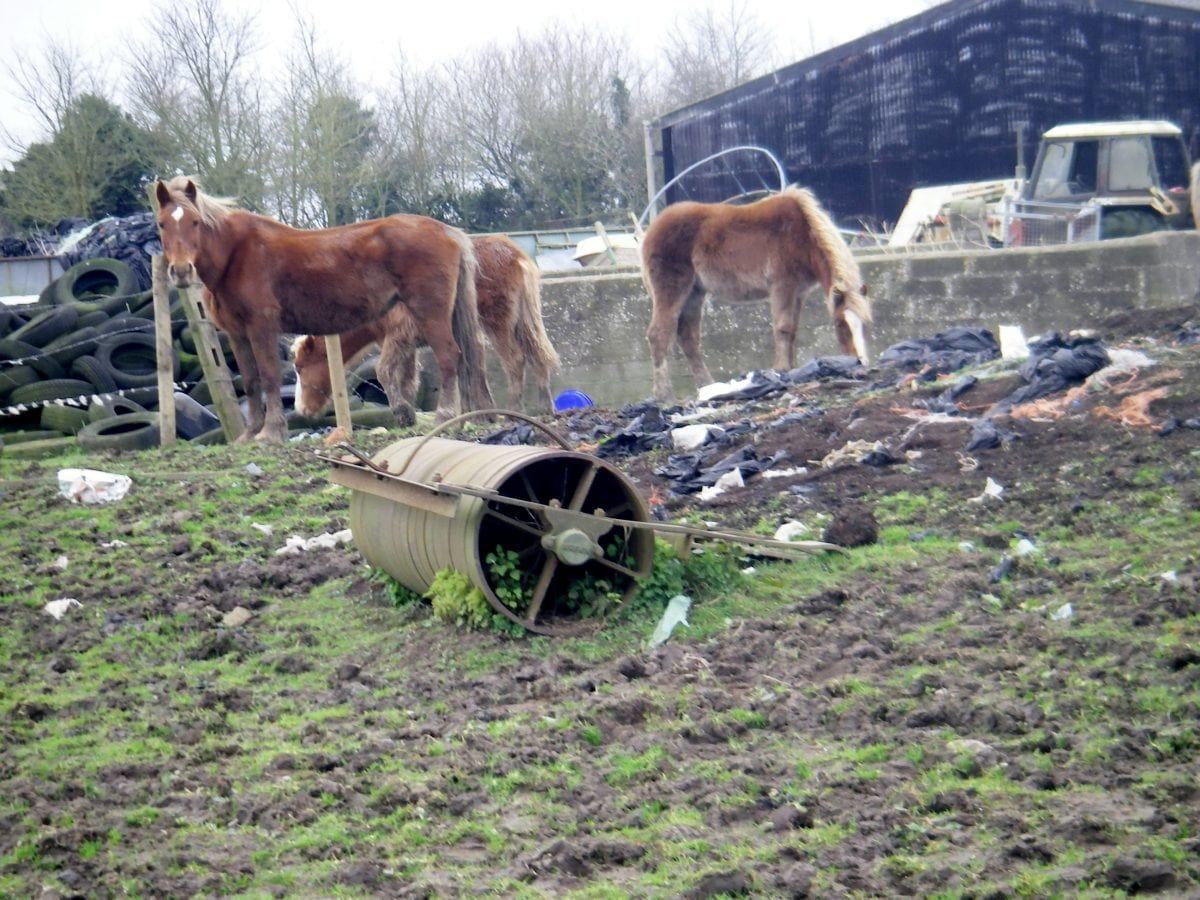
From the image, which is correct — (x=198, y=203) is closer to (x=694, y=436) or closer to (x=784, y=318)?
(x=694, y=436)

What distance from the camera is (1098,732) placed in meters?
4.08

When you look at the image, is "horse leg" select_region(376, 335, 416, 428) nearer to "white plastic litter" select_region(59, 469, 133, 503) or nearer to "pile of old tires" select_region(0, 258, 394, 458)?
"pile of old tires" select_region(0, 258, 394, 458)

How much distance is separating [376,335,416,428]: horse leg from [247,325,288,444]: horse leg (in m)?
1.47

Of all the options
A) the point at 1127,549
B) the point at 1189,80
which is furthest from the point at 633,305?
the point at 1189,80

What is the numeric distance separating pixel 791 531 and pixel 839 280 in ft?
21.2

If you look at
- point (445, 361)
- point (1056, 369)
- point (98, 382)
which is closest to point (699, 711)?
point (1056, 369)

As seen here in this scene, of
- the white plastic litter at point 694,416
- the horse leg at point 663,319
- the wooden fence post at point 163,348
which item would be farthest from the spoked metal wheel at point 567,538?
the horse leg at point 663,319

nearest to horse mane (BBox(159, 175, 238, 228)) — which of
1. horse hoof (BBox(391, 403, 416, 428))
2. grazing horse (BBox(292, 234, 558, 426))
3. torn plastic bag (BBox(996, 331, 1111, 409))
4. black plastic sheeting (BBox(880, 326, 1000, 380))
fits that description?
grazing horse (BBox(292, 234, 558, 426))

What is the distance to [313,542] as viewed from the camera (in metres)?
8.20

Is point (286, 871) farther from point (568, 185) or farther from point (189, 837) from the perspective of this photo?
point (568, 185)

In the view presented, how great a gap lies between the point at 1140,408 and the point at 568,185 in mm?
38288

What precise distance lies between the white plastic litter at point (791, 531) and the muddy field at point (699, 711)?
0.07 metres

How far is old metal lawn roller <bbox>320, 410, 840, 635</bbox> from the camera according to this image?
5930 millimetres

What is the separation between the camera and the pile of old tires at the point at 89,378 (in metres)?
12.7
